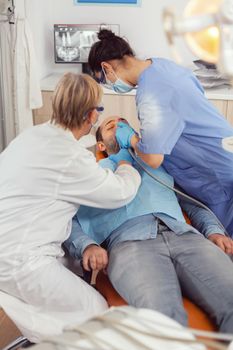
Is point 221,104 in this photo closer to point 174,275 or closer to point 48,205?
point 174,275

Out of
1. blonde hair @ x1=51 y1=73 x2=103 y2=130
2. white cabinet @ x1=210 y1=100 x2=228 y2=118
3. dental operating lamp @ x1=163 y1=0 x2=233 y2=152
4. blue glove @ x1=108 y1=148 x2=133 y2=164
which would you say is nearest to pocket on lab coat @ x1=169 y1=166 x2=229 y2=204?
blue glove @ x1=108 y1=148 x2=133 y2=164

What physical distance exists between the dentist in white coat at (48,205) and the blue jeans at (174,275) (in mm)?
135

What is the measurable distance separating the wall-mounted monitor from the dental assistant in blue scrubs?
1780mm

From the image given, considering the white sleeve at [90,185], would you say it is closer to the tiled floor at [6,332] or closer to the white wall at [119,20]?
the tiled floor at [6,332]

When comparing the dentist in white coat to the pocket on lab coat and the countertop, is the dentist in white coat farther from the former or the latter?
the countertop

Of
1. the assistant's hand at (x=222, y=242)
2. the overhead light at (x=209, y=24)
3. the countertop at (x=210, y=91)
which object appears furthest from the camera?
the countertop at (x=210, y=91)

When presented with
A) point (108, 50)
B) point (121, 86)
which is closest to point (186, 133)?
point (121, 86)

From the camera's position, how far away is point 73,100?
1479 millimetres

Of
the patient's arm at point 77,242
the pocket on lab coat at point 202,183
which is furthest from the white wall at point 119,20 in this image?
the patient's arm at point 77,242

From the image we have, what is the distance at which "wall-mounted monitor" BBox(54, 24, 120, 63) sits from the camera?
140 inches

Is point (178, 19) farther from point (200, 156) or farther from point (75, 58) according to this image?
point (75, 58)

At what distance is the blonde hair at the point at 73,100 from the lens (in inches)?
58.3

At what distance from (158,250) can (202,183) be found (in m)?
0.44

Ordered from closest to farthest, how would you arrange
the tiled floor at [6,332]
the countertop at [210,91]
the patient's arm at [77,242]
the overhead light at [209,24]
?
1. the overhead light at [209,24]
2. the patient's arm at [77,242]
3. the tiled floor at [6,332]
4. the countertop at [210,91]
